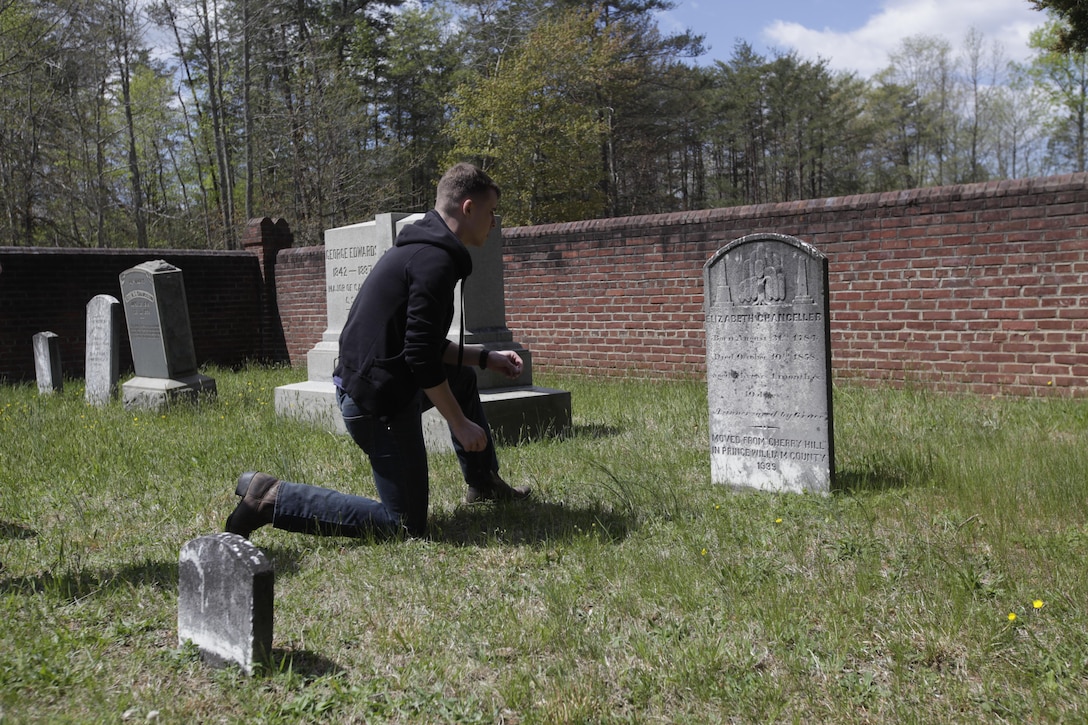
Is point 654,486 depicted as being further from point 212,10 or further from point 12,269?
point 212,10

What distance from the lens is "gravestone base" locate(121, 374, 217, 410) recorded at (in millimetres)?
9633

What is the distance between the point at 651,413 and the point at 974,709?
5357mm

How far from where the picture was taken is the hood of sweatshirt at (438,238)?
4.11 metres

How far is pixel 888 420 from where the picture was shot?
7.01 m

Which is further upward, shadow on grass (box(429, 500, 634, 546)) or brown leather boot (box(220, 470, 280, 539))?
brown leather boot (box(220, 470, 280, 539))

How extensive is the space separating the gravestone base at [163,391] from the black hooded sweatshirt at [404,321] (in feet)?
20.3

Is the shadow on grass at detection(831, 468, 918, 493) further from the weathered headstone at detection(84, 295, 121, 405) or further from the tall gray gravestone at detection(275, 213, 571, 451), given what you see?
the weathered headstone at detection(84, 295, 121, 405)

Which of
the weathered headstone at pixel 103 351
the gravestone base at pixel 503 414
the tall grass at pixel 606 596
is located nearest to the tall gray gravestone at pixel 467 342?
the gravestone base at pixel 503 414

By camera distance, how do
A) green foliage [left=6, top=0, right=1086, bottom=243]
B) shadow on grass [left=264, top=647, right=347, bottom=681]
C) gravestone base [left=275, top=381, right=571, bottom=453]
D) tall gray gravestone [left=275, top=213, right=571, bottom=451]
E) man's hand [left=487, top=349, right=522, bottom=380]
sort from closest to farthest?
shadow on grass [left=264, top=647, right=347, bottom=681] → man's hand [left=487, top=349, right=522, bottom=380] → gravestone base [left=275, top=381, right=571, bottom=453] → tall gray gravestone [left=275, top=213, right=571, bottom=451] → green foliage [left=6, top=0, right=1086, bottom=243]

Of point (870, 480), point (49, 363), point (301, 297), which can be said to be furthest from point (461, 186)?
point (301, 297)

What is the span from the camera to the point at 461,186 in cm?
420

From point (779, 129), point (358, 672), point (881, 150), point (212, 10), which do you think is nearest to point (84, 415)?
point (358, 672)

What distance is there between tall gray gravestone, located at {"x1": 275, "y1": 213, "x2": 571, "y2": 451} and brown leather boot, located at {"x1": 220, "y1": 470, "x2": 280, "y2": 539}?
99.7 inches

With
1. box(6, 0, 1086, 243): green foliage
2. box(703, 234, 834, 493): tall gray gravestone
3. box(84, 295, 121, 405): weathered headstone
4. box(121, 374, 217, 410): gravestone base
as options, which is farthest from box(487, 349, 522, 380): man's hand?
box(6, 0, 1086, 243): green foliage
